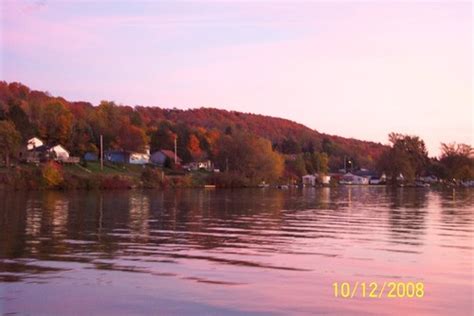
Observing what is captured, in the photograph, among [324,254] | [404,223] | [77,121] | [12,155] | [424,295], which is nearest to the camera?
[424,295]

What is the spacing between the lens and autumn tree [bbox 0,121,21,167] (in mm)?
102250

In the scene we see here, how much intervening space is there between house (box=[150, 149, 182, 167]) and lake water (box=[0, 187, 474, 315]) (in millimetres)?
111536

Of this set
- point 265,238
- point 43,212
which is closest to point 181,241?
point 265,238

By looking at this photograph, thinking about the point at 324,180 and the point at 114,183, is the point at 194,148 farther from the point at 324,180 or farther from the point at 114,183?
the point at 114,183

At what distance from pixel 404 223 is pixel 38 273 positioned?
2571cm

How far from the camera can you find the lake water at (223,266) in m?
14.9

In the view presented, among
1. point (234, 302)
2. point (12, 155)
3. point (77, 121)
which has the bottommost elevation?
point (234, 302)

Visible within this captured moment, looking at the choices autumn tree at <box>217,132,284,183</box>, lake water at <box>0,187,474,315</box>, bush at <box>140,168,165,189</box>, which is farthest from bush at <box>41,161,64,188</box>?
lake water at <box>0,187,474,315</box>

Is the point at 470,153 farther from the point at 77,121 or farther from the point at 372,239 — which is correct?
the point at 372,239

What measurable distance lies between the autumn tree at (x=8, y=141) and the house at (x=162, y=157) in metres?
45.7

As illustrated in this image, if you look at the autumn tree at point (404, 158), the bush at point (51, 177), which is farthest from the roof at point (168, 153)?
the autumn tree at point (404, 158)

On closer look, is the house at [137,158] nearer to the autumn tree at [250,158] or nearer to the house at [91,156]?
the house at [91,156]

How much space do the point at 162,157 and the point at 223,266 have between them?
433 ft

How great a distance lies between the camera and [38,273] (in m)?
18.4
